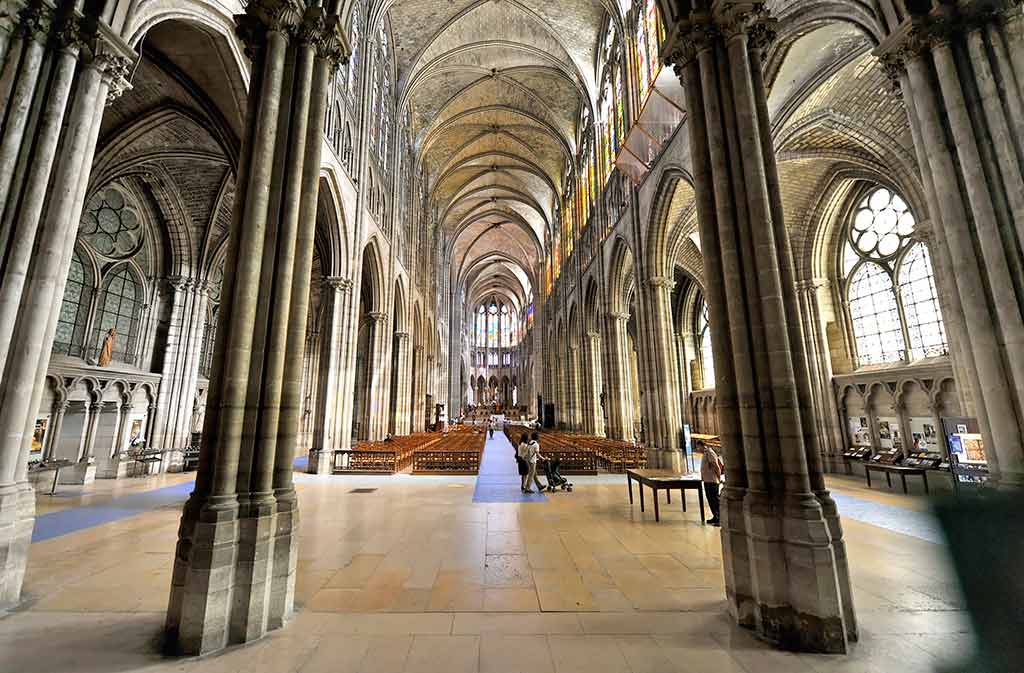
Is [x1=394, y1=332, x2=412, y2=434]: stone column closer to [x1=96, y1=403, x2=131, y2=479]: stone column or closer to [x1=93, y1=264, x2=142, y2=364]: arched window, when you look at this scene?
[x1=93, y1=264, x2=142, y2=364]: arched window

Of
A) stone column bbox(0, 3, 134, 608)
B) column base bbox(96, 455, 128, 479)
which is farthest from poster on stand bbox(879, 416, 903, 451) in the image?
column base bbox(96, 455, 128, 479)

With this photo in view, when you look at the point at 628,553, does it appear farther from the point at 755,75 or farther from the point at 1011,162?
the point at 1011,162

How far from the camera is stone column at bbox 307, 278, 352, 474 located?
43.2ft

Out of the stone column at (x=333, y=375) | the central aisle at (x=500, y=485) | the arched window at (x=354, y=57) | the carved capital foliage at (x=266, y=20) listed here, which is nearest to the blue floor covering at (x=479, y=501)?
the central aisle at (x=500, y=485)

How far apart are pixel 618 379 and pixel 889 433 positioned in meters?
10.1

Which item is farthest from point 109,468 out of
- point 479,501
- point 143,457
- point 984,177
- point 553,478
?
point 984,177

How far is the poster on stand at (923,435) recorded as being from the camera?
11.0 meters

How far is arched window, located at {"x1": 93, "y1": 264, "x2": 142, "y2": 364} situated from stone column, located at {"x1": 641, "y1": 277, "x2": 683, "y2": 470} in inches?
718

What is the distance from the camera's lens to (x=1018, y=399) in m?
5.05

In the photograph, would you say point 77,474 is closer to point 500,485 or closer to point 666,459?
point 500,485

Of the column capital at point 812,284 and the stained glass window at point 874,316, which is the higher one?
the column capital at point 812,284

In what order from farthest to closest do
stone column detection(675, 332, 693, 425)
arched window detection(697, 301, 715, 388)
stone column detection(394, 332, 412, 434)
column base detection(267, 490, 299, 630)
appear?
stone column detection(675, 332, 693, 425) < arched window detection(697, 301, 715, 388) < stone column detection(394, 332, 412, 434) < column base detection(267, 490, 299, 630)

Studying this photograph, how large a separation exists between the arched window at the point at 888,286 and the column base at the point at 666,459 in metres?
7.10

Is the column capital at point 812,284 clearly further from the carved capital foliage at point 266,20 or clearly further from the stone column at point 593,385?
the carved capital foliage at point 266,20
